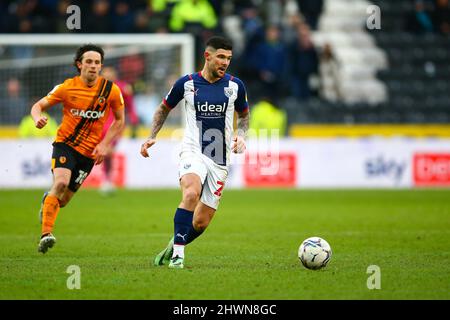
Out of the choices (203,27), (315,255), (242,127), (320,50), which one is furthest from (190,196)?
(320,50)

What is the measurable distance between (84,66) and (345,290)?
426 centimetres

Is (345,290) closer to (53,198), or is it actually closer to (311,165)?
(53,198)

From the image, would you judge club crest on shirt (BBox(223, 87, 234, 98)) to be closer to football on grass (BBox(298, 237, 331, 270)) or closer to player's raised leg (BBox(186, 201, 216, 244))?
player's raised leg (BBox(186, 201, 216, 244))

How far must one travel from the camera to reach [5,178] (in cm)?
2120

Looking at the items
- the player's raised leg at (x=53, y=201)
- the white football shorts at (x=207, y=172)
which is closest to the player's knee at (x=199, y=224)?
the white football shorts at (x=207, y=172)

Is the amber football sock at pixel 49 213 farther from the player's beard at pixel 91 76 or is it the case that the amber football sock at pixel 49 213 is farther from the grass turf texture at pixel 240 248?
the player's beard at pixel 91 76

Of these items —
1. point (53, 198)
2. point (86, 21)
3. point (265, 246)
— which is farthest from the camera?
point (86, 21)

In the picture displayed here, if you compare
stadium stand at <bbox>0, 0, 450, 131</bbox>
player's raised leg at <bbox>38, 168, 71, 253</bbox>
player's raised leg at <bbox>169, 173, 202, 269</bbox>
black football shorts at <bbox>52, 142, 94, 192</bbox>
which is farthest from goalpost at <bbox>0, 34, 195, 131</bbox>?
player's raised leg at <bbox>169, 173, 202, 269</bbox>

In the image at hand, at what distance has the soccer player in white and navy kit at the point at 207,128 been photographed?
376 inches

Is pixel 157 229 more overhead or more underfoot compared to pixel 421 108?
more underfoot

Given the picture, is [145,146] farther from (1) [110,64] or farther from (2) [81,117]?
(1) [110,64]

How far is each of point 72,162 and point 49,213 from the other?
2.22ft
